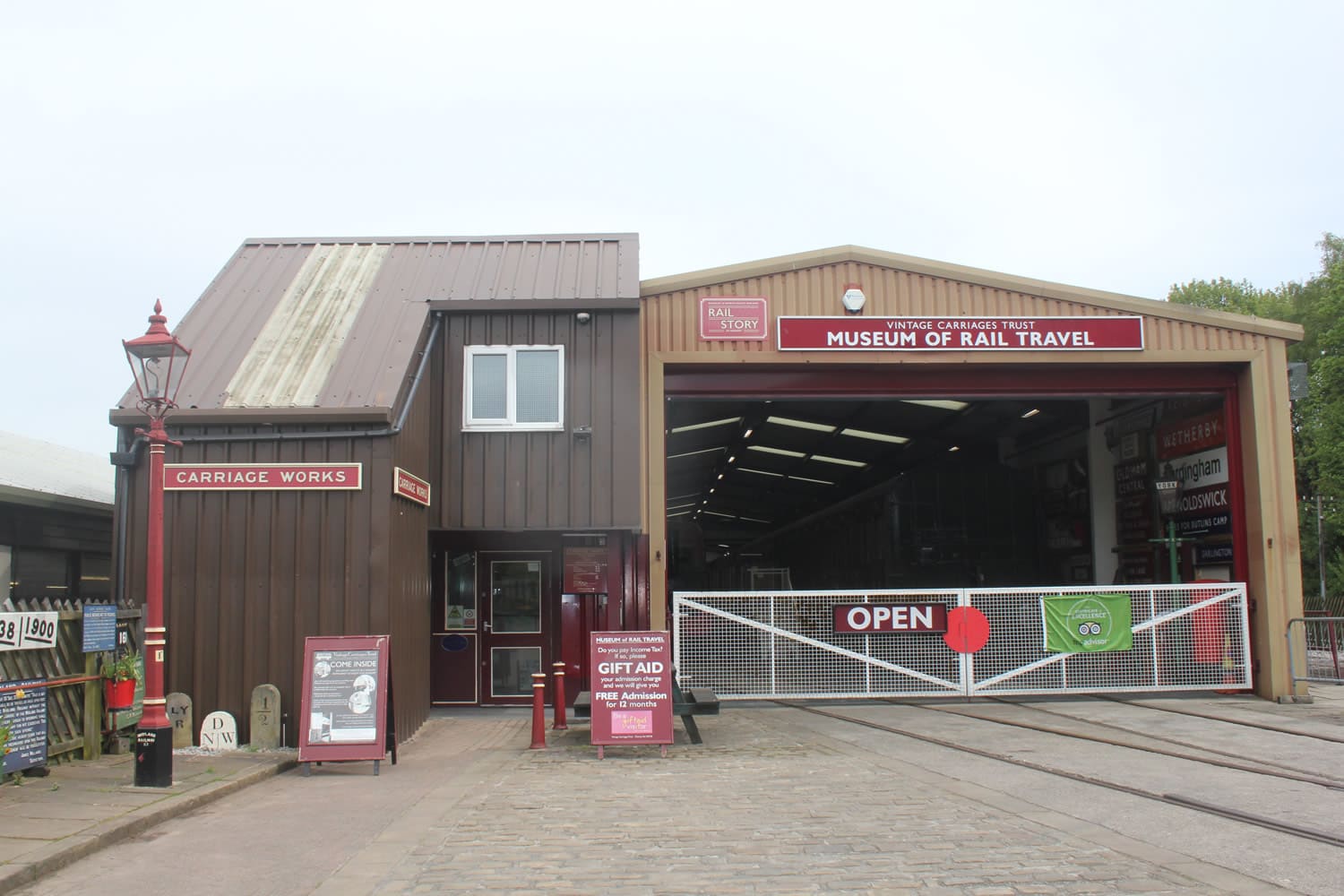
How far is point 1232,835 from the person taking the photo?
7070 millimetres

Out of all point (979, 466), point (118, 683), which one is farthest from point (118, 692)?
point (979, 466)

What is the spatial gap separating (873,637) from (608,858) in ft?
29.9

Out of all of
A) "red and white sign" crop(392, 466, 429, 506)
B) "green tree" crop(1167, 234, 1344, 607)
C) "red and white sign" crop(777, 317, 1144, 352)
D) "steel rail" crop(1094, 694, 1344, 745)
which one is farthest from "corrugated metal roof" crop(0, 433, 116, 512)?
"green tree" crop(1167, 234, 1344, 607)

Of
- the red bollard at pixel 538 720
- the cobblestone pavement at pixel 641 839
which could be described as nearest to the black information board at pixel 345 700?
the cobblestone pavement at pixel 641 839

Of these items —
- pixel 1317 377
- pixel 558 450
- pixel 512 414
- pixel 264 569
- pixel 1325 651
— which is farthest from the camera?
pixel 1317 377

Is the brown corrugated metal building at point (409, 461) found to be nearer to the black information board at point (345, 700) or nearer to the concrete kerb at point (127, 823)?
the black information board at point (345, 700)

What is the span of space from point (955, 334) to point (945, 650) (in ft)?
14.2

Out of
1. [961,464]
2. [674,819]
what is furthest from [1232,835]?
[961,464]

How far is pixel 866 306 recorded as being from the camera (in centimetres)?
1515

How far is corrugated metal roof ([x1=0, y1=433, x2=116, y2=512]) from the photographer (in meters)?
13.3

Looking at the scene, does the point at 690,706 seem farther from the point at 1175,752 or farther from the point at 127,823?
the point at 127,823

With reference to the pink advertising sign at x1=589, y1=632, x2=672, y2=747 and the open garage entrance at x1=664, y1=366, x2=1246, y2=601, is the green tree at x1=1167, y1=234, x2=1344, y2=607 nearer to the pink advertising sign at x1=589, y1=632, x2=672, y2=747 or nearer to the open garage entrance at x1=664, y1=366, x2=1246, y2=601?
the open garage entrance at x1=664, y1=366, x2=1246, y2=601

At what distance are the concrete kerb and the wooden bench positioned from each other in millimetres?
3067

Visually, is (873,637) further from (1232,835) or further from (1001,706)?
(1232,835)
